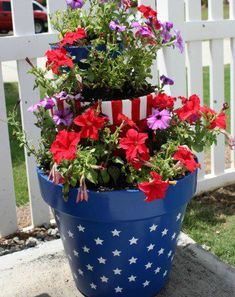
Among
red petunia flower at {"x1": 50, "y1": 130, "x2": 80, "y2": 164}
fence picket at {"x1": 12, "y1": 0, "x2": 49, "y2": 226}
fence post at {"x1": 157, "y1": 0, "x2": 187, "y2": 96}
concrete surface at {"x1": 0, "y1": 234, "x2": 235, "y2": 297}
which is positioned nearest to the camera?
red petunia flower at {"x1": 50, "y1": 130, "x2": 80, "y2": 164}

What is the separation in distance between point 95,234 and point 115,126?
14.9 inches

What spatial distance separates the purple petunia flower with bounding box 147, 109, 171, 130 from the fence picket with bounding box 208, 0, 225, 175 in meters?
1.52

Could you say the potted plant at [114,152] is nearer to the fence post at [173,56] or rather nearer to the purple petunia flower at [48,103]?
the purple petunia flower at [48,103]

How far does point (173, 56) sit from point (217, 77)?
425 millimetres

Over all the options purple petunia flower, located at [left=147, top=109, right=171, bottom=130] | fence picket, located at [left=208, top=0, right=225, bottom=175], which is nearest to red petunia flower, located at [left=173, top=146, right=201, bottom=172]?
purple petunia flower, located at [left=147, top=109, right=171, bottom=130]

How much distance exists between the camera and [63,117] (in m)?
1.69

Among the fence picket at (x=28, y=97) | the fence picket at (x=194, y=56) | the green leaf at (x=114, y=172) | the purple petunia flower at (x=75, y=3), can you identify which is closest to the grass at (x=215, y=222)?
the fence picket at (x=194, y=56)

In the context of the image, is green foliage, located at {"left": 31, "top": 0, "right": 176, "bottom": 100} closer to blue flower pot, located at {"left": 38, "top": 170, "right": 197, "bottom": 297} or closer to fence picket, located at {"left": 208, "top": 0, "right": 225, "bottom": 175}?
blue flower pot, located at {"left": 38, "top": 170, "right": 197, "bottom": 297}

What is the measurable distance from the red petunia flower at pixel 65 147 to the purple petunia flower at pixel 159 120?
27 centimetres

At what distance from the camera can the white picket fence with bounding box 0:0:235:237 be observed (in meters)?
2.43

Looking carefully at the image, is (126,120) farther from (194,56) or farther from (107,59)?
(194,56)

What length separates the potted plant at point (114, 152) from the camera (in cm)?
157

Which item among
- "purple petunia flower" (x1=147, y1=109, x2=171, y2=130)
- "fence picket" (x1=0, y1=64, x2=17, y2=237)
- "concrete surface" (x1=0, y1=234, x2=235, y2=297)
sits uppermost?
"purple petunia flower" (x1=147, y1=109, x2=171, y2=130)

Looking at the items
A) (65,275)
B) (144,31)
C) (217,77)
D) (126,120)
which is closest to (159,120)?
(126,120)
